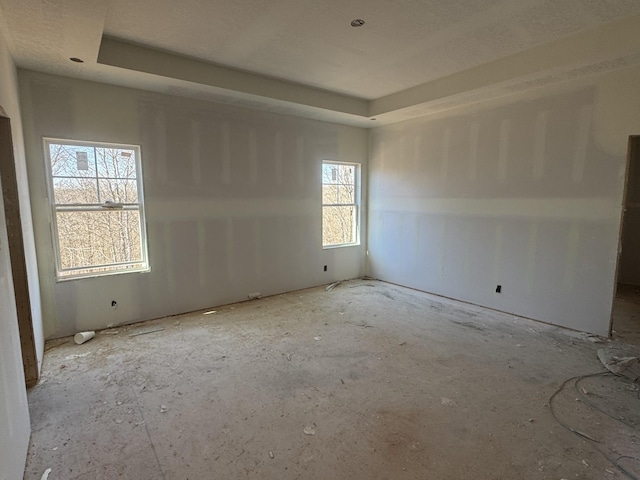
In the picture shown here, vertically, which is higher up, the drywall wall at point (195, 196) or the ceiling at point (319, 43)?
the ceiling at point (319, 43)

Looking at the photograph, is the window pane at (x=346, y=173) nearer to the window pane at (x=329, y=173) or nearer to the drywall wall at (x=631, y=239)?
the window pane at (x=329, y=173)

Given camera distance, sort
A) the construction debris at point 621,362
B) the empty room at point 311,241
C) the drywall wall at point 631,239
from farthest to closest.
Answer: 1. the drywall wall at point 631,239
2. the construction debris at point 621,362
3. the empty room at point 311,241

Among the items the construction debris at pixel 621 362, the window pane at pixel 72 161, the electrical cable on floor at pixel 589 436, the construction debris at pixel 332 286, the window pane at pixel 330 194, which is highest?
the window pane at pixel 72 161

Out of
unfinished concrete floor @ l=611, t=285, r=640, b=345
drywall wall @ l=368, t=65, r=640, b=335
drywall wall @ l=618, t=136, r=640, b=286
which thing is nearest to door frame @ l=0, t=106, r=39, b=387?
drywall wall @ l=368, t=65, r=640, b=335

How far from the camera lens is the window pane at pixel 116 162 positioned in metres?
3.76

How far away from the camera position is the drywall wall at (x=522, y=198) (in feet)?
11.7

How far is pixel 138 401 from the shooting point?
2490mm

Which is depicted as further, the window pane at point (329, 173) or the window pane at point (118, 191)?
the window pane at point (329, 173)

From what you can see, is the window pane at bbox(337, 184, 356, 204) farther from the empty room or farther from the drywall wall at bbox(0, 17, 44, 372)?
Result: the drywall wall at bbox(0, 17, 44, 372)

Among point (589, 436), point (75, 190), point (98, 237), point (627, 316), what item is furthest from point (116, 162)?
point (627, 316)

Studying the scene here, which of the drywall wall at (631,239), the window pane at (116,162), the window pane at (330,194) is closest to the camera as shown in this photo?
the window pane at (116,162)

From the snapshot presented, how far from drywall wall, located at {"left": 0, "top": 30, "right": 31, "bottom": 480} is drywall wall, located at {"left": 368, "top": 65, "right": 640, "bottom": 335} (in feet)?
16.0

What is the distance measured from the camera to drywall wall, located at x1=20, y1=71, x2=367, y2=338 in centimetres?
352

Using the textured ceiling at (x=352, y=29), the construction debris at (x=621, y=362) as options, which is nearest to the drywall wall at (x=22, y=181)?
the textured ceiling at (x=352, y=29)
